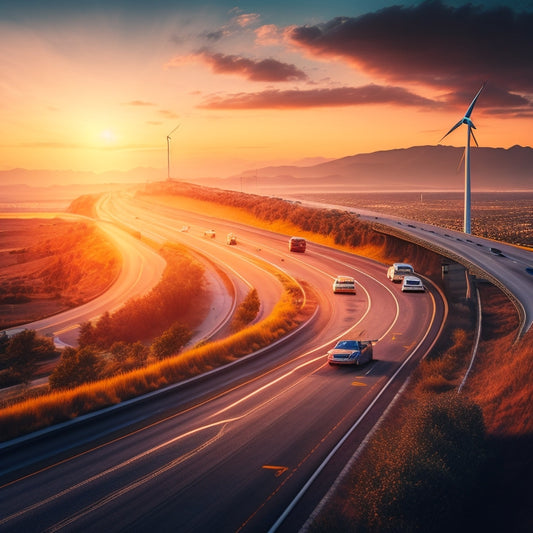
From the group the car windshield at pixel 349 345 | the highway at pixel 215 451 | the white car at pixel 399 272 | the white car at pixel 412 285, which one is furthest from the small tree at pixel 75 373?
the white car at pixel 399 272

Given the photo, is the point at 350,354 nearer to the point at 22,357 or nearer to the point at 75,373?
the point at 75,373

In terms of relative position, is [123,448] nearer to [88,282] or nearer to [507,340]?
[507,340]

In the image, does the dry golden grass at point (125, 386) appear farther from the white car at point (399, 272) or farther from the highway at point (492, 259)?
the white car at point (399, 272)

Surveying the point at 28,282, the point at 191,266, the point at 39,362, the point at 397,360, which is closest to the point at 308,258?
the point at 191,266

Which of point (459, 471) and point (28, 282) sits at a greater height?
point (459, 471)

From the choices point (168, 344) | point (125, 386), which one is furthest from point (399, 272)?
point (125, 386)

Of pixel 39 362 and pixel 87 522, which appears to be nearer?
pixel 87 522

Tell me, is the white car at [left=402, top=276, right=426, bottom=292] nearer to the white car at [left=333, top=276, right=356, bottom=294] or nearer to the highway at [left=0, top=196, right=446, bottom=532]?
the white car at [left=333, top=276, right=356, bottom=294]
